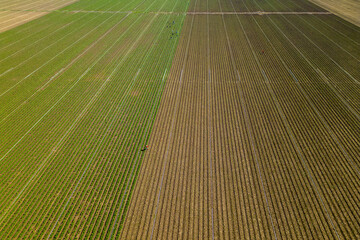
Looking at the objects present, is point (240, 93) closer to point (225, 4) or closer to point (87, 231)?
point (87, 231)

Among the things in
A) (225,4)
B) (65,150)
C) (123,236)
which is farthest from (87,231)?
(225,4)

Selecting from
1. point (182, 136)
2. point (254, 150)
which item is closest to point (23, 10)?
point (182, 136)

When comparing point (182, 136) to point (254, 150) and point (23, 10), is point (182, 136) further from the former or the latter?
point (23, 10)

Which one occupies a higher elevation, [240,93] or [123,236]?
[240,93]

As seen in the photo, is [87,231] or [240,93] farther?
[240,93]

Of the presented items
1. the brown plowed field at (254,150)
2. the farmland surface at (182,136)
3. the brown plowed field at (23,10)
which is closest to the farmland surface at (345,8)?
the farmland surface at (182,136)

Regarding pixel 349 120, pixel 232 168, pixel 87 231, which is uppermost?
pixel 349 120

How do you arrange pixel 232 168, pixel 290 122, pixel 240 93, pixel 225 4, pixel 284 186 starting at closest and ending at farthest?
1. pixel 284 186
2. pixel 232 168
3. pixel 290 122
4. pixel 240 93
5. pixel 225 4
